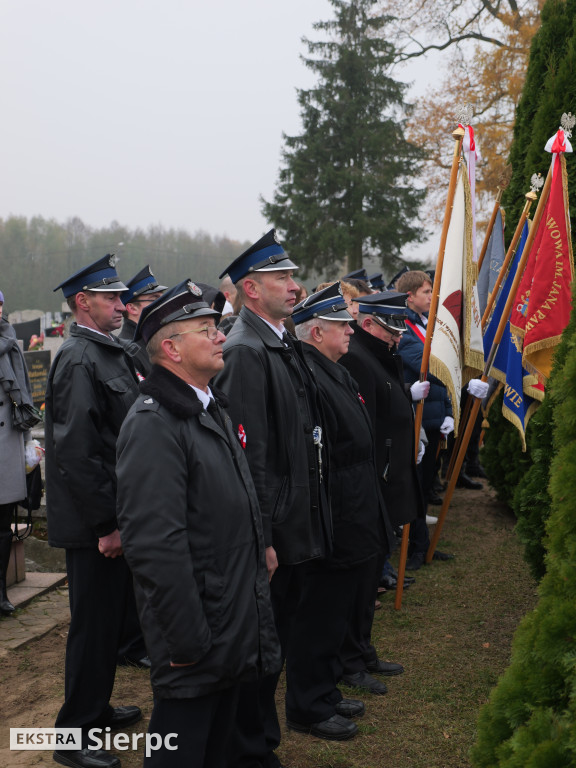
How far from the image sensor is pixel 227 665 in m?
2.58

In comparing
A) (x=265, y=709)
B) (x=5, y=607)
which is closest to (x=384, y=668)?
(x=265, y=709)

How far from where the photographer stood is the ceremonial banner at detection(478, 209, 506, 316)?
6918 mm

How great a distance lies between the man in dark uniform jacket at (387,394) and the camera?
4.95 metres

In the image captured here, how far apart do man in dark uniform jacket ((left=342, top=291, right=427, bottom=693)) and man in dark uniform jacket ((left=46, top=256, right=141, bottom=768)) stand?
167cm

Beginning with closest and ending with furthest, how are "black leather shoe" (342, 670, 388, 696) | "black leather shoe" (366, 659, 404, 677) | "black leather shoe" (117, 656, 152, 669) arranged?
1. "black leather shoe" (342, 670, 388, 696)
2. "black leather shoe" (366, 659, 404, 677)
3. "black leather shoe" (117, 656, 152, 669)

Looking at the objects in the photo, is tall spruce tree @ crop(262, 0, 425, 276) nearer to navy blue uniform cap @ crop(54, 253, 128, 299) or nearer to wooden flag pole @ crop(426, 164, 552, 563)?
wooden flag pole @ crop(426, 164, 552, 563)

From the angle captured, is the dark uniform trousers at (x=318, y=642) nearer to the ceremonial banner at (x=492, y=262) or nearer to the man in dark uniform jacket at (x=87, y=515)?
the man in dark uniform jacket at (x=87, y=515)

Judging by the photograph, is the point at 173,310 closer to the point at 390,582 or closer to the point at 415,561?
the point at 390,582

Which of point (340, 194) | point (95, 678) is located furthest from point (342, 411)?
point (340, 194)

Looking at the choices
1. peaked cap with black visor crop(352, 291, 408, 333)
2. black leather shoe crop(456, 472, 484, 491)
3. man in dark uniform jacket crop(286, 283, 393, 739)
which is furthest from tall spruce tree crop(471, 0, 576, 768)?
black leather shoe crop(456, 472, 484, 491)

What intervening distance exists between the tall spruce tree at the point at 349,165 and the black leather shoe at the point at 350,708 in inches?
1269

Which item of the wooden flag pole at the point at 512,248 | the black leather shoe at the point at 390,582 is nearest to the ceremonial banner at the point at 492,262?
the wooden flag pole at the point at 512,248

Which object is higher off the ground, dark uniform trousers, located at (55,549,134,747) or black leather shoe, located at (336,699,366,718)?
dark uniform trousers, located at (55,549,134,747)

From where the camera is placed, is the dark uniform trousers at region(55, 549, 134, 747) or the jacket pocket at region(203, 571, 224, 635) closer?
the jacket pocket at region(203, 571, 224, 635)
